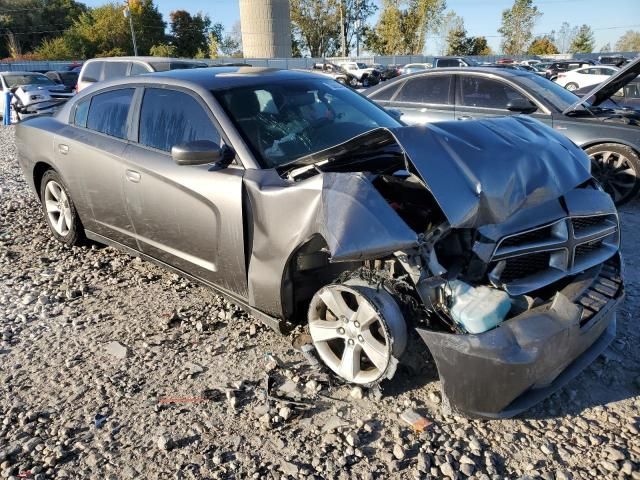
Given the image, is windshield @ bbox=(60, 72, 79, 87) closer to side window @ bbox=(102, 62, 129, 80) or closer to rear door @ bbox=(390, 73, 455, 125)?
side window @ bbox=(102, 62, 129, 80)

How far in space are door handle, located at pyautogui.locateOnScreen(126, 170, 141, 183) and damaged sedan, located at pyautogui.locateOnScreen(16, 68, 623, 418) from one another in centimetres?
1

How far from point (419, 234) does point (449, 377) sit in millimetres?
683

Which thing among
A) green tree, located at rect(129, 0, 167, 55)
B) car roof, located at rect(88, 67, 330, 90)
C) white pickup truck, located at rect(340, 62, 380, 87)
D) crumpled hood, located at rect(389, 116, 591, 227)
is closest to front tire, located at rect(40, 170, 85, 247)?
car roof, located at rect(88, 67, 330, 90)

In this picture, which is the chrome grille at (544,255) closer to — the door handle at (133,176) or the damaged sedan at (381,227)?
the damaged sedan at (381,227)

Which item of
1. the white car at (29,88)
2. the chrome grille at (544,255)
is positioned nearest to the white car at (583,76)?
the white car at (29,88)

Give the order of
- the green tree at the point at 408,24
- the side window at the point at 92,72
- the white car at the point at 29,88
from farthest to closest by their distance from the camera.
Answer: the green tree at the point at 408,24, the white car at the point at 29,88, the side window at the point at 92,72

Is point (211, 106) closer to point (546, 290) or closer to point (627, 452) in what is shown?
point (546, 290)

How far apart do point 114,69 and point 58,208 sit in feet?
23.6

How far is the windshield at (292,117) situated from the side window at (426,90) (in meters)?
3.31

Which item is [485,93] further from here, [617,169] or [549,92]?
[617,169]

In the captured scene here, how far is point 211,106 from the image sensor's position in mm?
3270

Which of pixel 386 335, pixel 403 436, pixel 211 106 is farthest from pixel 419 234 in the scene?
pixel 211 106

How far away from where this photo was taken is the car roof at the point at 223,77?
3501 mm

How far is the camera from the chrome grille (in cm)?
247
